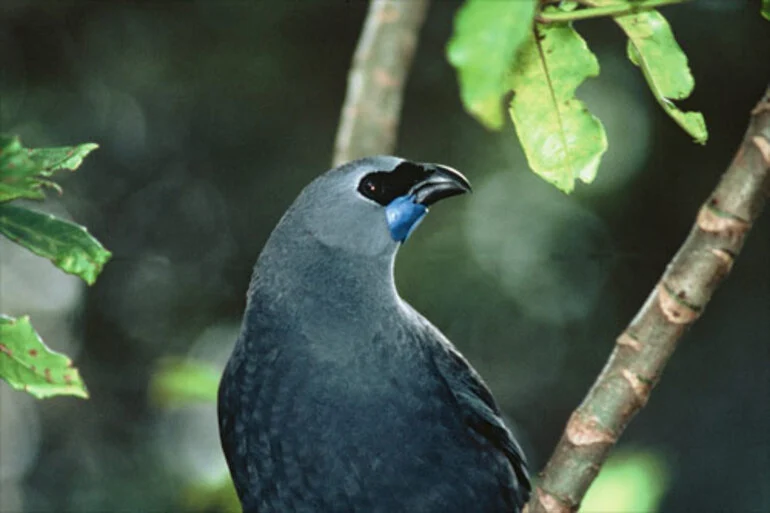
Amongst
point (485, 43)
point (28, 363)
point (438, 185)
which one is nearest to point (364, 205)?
point (438, 185)

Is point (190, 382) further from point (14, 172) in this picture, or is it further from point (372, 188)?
point (14, 172)

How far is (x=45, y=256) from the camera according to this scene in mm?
1638

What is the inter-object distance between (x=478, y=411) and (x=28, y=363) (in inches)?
44.5

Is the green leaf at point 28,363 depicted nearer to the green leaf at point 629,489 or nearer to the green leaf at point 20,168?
the green leaf at point 20,168

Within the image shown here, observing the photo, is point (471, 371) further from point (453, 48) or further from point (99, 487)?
point (99, 487)

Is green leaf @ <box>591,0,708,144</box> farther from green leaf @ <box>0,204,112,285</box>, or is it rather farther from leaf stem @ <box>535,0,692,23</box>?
green leaf @ <box>0,204,112,285</box>

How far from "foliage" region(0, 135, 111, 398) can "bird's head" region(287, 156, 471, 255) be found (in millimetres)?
716

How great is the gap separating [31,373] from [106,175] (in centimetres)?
487

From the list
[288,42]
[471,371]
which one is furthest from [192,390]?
[288,42]

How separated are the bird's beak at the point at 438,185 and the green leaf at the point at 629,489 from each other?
679 millimetres

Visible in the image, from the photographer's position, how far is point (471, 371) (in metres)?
2.58

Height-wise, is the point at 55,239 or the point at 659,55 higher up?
the point at 659,55

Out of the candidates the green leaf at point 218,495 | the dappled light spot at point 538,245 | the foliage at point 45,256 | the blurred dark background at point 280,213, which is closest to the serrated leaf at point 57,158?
the foliage at point 45,256

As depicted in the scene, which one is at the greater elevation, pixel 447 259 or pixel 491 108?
pixel 491 108
